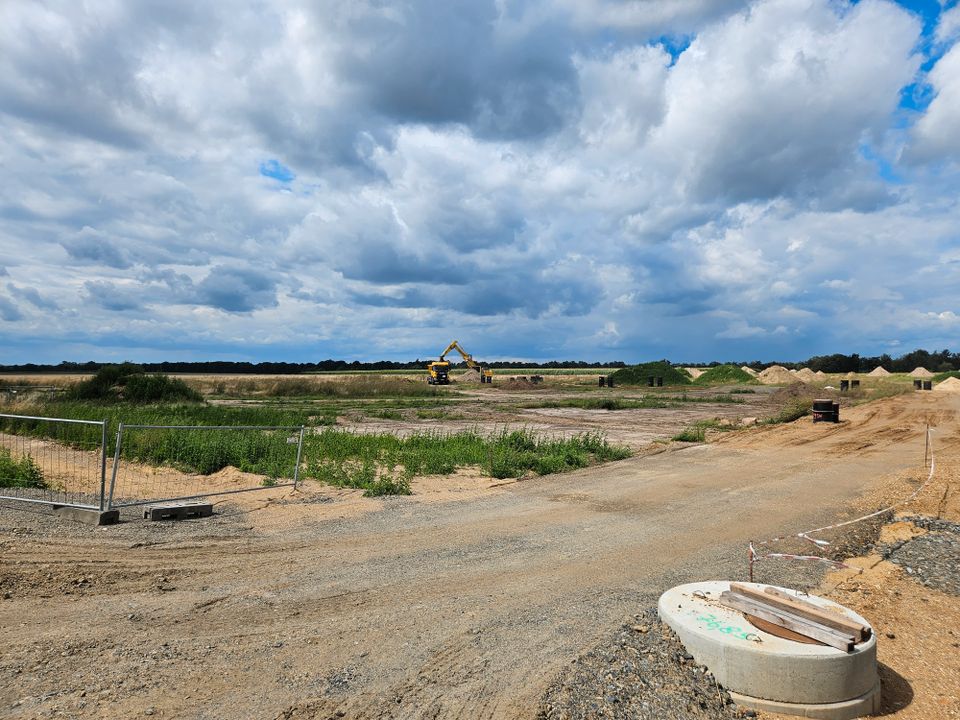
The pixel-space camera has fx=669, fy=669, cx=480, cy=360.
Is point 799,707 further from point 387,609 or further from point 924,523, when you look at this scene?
point 924,523

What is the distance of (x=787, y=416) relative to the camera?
1190 inches

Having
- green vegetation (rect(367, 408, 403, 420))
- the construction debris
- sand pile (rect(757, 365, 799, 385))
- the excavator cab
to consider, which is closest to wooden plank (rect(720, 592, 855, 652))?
the construction debris

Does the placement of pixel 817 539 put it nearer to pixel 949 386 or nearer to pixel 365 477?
pixel 365 477

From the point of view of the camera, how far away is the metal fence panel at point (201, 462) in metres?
12.9

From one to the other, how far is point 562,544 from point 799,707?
4.55 m

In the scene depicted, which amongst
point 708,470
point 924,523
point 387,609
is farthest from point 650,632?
point 708,470

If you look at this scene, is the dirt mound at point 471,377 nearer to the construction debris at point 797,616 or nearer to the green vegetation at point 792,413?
the green vegetation at point 792,413

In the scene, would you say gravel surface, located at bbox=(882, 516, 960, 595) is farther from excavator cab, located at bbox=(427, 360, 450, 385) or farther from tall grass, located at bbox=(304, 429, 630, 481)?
Result: excavator cab, located at bbox=(427, 360, 450, 385)

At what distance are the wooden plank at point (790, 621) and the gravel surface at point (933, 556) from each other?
12.2 feet

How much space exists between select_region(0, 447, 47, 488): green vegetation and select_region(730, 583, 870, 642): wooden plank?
40.1ft

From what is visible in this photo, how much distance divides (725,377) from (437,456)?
6792 centimetres

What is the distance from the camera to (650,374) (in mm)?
75812

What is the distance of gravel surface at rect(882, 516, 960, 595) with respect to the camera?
7844mm

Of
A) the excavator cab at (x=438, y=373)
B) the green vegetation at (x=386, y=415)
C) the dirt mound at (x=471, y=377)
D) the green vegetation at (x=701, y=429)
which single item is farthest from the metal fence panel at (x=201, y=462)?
the dirt mound at (x=471, y=377)
